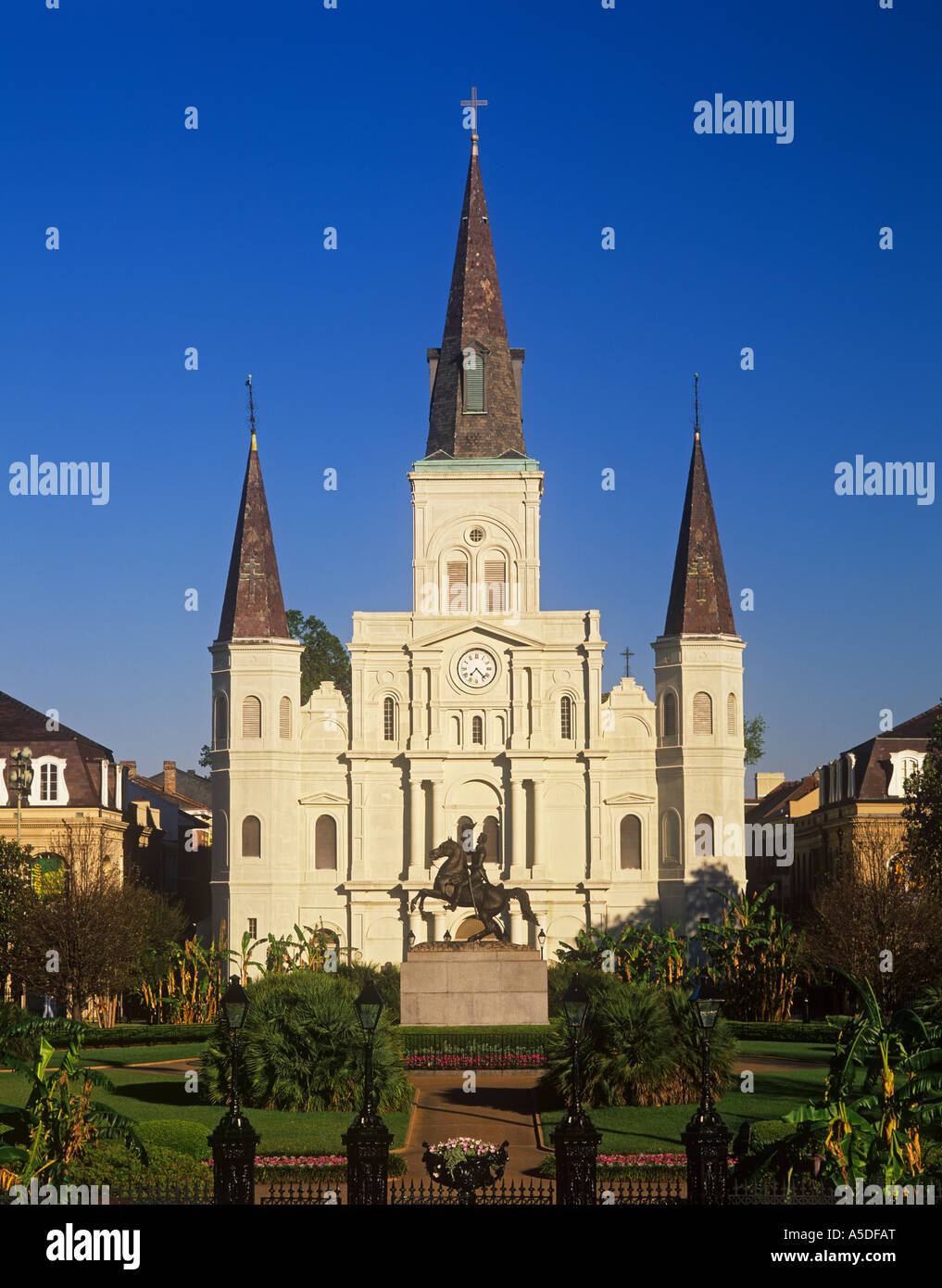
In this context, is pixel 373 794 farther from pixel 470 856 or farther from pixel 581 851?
pixel 470 856

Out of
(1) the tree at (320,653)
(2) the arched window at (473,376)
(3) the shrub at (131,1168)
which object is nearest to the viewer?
(3) the shrub at (131,1168)

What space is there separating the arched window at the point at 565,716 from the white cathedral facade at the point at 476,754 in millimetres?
88

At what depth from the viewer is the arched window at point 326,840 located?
79750 millimetres

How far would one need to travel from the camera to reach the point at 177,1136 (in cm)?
2738

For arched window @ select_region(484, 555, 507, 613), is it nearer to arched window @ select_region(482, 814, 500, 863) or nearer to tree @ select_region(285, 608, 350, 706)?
arched window @ select_region(482, 814, 500, 863)

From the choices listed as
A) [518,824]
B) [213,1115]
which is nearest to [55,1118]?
[213,1115]

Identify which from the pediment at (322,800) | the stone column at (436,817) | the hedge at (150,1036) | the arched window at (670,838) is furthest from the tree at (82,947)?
the arched window at (670,838)

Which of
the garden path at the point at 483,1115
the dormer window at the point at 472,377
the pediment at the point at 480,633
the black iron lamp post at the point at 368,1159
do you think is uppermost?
the dormer window at the point at 472,377

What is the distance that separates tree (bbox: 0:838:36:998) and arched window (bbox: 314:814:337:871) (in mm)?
22095

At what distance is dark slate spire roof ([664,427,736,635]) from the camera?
7856 centimetres

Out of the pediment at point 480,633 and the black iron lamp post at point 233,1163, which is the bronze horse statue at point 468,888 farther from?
the pediment at point 480,633

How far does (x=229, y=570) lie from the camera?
266 ft
